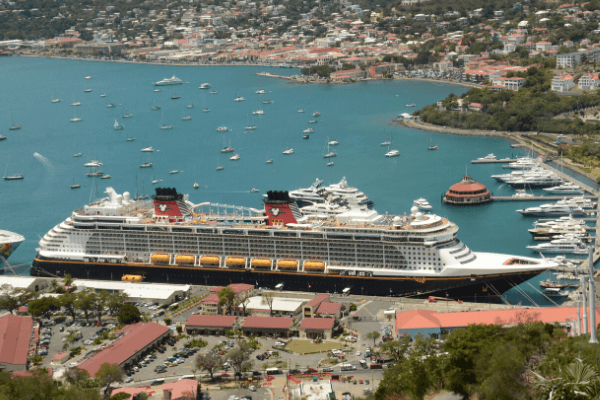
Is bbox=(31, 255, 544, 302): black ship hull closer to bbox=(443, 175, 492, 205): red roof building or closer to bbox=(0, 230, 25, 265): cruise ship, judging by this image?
bbox=(0, 230, 25, 265): cruise ship

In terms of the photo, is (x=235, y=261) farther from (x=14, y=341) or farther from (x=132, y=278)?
(x=14, y=341)

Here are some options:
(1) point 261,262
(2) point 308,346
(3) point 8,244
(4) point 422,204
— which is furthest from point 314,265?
(3) point 8,244

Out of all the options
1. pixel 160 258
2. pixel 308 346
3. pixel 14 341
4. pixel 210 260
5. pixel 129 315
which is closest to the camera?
pixel 308 346

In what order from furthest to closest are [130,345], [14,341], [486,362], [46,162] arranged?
[46,162] < [14,341] < [130,345] < [486,362]

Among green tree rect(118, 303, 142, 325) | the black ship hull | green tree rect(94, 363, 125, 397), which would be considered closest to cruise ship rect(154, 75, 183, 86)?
the black ship hull

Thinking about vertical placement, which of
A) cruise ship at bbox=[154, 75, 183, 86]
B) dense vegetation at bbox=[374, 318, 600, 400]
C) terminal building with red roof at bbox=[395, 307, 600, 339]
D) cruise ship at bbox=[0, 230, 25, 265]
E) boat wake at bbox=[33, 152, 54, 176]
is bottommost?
cruise ship at bbox=[154, 75, 183, 86]

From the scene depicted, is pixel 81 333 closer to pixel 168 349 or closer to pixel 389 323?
pixel 168 349
